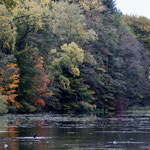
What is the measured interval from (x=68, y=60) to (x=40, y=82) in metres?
6.92

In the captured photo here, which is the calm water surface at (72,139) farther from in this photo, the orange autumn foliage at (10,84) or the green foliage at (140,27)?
the green foliage at (140,27)

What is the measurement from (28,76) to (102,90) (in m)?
18.7

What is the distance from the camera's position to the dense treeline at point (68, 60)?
48.4m

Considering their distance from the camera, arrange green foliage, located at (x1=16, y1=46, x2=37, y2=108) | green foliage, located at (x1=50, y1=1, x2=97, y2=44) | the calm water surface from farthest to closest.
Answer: green foliage, located at (x1=50, y1=1, x2=97, y2=44)
green foliage, located at (x1=16, y1=46, x2=37, y2=108)
the calm water surface

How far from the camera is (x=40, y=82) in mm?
52469

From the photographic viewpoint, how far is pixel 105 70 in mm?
68312

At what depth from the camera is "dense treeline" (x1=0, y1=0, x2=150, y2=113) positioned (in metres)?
48.4

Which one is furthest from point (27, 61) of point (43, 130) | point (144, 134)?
point (144, 134)

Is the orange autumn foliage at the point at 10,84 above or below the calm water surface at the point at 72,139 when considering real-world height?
above

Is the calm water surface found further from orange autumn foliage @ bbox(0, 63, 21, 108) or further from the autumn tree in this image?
orange autumn foliage @ bbox(0, 63, 21, 108)

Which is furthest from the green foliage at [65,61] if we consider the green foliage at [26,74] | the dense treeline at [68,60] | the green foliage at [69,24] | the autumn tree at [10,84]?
the autumn tree at [10,84]

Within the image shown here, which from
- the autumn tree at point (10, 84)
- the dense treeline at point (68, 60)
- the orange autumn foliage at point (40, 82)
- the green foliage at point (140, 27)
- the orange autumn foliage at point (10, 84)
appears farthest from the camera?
the green foliage at point (140, 27)

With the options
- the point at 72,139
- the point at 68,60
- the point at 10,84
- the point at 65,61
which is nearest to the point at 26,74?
the point at 10,84

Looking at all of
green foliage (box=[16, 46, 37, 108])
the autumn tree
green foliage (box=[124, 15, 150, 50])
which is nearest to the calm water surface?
the autumn tree
